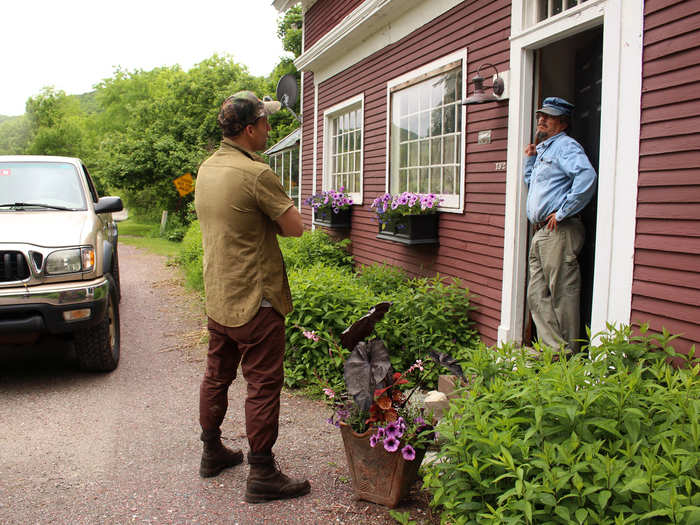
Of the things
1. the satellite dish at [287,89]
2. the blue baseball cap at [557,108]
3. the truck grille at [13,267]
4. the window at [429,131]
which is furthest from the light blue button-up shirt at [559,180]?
the satellite dish at [287,89]

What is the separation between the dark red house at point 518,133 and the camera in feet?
12.0

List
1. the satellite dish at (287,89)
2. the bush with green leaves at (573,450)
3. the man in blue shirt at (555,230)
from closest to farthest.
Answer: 1. the bush with green leaves at (573,450)
2. the man in blue shirt at (555,230)
3. the satellite dish at (287,89)

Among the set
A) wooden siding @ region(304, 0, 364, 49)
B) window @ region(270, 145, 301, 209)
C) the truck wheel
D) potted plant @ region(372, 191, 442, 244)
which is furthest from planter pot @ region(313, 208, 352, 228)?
window @ region(270, 145, 301, 209)

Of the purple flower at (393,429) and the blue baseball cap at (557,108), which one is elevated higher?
the blue baseball cap at (557,108)

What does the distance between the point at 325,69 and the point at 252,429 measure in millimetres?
8841

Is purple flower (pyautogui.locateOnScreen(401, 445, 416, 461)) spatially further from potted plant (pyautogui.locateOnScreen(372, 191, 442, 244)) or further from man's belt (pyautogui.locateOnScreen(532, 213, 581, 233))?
potted plant (pyautogui.locateOnScreen(372, 191, 442, 244))

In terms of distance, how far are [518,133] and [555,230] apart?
104 cm

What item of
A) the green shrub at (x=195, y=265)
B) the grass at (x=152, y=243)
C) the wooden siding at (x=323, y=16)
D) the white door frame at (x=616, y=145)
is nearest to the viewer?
the white door frame at (x=616, y=145)

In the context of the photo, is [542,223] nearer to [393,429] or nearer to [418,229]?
[418,229]

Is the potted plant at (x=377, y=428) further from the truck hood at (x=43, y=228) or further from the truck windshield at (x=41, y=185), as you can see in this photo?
the truck windshield at (x=41, y=185)

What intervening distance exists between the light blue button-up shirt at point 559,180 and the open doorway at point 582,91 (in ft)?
1.57

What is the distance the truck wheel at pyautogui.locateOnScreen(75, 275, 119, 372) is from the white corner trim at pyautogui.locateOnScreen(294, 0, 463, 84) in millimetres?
4478

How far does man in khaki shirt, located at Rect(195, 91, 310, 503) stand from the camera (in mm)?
3268

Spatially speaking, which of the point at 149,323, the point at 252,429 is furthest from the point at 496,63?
the point at 149,323
